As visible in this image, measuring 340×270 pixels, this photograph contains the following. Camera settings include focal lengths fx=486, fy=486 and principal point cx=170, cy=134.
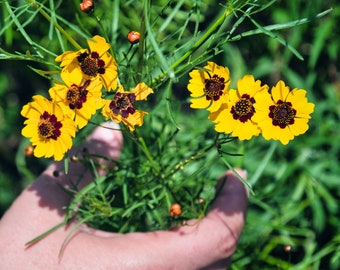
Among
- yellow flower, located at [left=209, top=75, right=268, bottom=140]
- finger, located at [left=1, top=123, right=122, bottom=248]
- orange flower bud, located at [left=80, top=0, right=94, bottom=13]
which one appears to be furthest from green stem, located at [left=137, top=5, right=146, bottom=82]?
finger, located at [left=1, top=123, right=122, bottom=248]

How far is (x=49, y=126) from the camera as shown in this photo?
3.58 ft

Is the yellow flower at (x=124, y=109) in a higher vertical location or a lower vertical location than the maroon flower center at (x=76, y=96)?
lower

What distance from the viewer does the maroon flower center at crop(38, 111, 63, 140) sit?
1080 millimetres

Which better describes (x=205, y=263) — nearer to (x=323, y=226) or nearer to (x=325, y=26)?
(x=323, y=226)

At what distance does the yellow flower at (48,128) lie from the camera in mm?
1079

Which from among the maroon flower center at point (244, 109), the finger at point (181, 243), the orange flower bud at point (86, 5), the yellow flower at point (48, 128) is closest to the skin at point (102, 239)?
the finger at point (181, 243)

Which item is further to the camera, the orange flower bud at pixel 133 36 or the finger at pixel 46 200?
the finger at pixel 46 200

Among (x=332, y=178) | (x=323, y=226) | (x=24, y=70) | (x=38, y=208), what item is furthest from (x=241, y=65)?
(x=38, y=208)

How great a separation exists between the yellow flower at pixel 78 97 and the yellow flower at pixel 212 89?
216 millimetres

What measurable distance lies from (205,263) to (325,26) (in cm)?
133

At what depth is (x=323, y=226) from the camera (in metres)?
2.14

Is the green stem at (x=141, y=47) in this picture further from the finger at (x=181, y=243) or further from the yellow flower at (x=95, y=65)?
the finger at (x=181, y=243)

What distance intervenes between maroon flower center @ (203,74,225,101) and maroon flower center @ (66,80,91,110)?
0.27 metres

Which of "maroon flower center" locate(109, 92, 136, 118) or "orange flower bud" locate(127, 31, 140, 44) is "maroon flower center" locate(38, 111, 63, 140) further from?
"orange flower bud" locate(127, 31, 140, 44)
